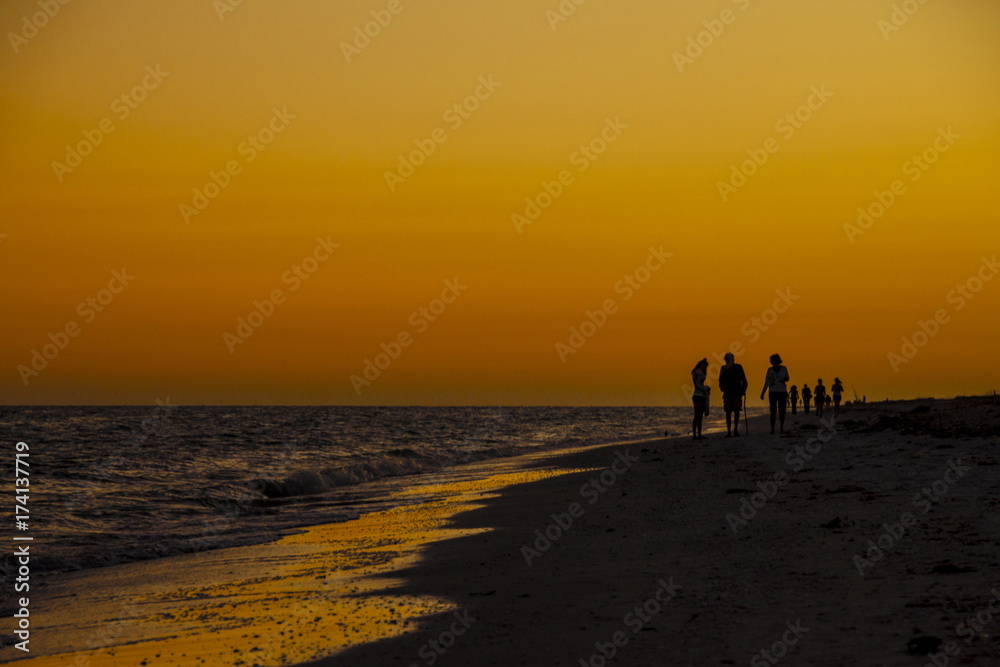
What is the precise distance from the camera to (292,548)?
13.0 m

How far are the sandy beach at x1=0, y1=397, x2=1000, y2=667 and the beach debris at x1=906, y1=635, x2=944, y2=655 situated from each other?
0.01 meters

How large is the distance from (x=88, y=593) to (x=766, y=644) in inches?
327

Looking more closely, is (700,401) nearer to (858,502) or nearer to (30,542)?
(858,502)

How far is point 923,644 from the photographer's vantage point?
546 cm
